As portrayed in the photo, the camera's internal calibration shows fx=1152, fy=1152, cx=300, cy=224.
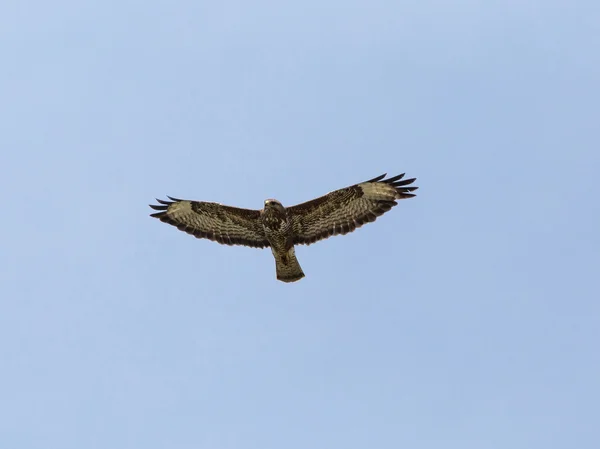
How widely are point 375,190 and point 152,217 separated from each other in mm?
4670

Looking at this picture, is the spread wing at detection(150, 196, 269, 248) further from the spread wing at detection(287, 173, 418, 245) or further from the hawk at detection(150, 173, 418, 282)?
the spread wing at detection(287, 173, 418, 245)

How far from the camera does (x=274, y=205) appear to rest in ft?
72.4

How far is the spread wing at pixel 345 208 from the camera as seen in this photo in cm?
2239

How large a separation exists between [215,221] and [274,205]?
5.67ft

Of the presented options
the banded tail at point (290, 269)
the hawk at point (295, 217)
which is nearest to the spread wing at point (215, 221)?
the hawk at point (295, 217)

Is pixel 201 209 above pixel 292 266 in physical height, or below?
above

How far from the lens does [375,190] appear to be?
2248 cm

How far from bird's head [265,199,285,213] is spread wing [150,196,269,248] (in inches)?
22.5

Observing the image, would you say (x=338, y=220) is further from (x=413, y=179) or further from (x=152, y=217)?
(x=152, y=217)

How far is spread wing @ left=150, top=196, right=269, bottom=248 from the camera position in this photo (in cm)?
2291

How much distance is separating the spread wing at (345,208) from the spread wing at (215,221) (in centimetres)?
88

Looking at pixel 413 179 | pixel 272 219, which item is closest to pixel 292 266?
pixel 272 219

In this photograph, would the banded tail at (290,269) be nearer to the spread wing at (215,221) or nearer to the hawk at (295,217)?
the hawk at (295,217)

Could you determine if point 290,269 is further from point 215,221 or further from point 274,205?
point 215,221
